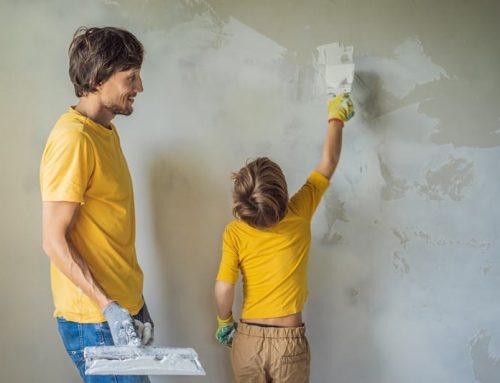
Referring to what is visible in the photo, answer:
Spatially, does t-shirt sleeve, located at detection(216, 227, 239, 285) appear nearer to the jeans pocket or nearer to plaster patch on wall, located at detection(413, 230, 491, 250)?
the jeans pocket

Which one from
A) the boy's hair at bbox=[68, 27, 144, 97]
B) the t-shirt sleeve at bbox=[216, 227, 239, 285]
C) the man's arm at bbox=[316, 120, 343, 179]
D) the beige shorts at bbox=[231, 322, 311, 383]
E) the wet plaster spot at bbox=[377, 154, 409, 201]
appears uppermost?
the boy's hair at bbox=[68, 27, 144, 97]

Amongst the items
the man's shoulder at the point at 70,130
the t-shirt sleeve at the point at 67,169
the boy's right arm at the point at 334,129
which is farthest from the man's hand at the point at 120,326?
the boy's right arm at the point at 334,129

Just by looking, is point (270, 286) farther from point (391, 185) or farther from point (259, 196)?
point (391, 185)

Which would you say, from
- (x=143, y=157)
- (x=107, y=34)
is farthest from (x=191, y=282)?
(x=107, y=34)

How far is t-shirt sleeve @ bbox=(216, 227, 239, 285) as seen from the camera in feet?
6.31

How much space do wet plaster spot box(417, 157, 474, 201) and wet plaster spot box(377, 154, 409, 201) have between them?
2.8 inches

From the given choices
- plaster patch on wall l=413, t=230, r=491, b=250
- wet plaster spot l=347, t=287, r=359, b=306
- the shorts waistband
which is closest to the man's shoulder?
the shorts waistband

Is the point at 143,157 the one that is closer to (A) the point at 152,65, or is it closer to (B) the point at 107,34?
(A) the point at 152,65

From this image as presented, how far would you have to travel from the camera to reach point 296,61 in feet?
7.13

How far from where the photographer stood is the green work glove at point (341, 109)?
208 centimetres

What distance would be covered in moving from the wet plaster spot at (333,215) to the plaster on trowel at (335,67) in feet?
1.39

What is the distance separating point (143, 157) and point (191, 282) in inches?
21.1

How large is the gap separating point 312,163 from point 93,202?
0.95 m

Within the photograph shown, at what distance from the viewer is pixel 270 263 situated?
1890 mm
